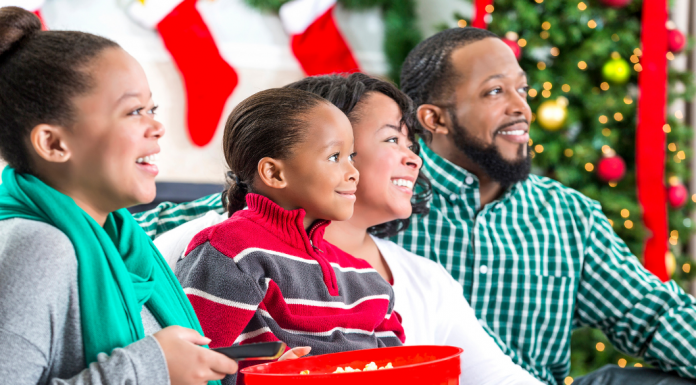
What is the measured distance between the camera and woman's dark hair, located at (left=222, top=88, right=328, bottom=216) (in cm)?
97

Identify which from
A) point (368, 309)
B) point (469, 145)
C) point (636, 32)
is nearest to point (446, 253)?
point (469, 145)

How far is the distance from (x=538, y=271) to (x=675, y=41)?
180 centimetres

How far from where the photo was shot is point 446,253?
157cm

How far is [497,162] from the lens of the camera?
1.60 m

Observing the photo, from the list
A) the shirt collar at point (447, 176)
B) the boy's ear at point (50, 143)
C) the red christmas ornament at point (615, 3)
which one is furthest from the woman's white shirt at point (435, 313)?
the red christmas ornament at point (615, 3)

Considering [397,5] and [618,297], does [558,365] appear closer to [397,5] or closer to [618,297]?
[618,297]

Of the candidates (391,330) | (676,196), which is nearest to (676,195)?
(676,196)

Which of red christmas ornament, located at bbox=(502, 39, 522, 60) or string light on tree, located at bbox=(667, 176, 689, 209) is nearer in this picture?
red christmas ornament, located at bbox=(502, 39, 522, 60)

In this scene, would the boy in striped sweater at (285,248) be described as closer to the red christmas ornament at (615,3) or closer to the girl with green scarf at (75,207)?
the girl with green scarf at (75,207)

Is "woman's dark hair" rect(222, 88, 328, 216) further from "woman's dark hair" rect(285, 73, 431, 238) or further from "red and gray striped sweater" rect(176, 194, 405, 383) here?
"woman's dark hair" rect(285, 73, 431, 238)

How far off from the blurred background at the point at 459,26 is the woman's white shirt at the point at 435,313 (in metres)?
1.67

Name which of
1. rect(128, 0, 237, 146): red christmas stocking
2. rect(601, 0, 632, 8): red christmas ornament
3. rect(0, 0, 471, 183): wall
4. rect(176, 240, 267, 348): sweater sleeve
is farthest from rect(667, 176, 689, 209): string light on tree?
rect(176, 240, 267, 348): sweater sleeve

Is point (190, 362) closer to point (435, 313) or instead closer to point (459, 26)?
point (435, 313)

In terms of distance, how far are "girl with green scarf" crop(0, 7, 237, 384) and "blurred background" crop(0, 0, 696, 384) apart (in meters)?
2.22
